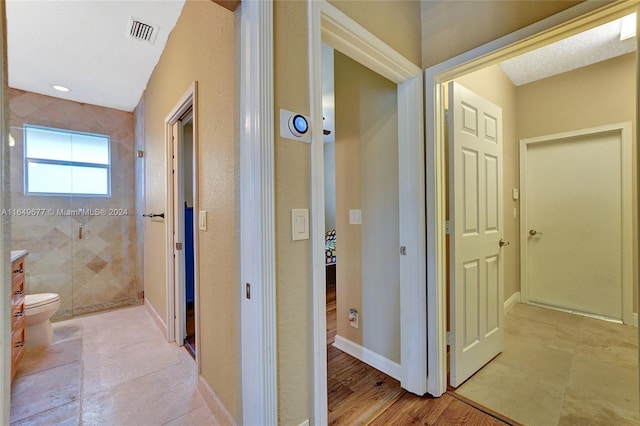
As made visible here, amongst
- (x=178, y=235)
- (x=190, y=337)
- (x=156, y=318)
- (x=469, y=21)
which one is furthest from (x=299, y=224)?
(x=156, y=318)

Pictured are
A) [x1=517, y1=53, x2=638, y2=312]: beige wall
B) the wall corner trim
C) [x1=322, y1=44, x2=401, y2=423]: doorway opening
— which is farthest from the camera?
[x1=517, y1=53, x2=638, y2=312]: beige wall

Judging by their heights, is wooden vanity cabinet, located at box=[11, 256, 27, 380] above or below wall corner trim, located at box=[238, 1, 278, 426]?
below

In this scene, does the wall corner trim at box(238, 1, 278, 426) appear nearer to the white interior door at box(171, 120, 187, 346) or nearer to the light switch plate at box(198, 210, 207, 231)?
the light switch plate at box(198, 210, 207, 231)

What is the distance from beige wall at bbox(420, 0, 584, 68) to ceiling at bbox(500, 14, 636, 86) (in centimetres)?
119

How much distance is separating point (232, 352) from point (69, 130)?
12.6 feet

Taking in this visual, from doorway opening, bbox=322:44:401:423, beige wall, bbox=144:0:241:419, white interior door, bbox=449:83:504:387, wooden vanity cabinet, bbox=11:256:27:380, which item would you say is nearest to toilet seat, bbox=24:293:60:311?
wooden vanity cabinet, bbox=11:256:27:380

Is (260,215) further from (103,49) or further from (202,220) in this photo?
(103,49)

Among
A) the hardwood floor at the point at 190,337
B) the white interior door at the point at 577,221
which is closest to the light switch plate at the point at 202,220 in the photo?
the hardwood floor at the point at 190,337

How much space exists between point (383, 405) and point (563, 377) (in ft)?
4.51

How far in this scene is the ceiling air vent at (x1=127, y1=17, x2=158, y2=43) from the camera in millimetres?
2188

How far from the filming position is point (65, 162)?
11.1ft

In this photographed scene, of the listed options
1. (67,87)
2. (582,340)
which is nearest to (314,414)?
(582,340)

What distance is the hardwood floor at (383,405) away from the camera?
61.7 inches

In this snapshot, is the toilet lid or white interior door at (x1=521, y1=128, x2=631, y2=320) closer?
the toilet lid
